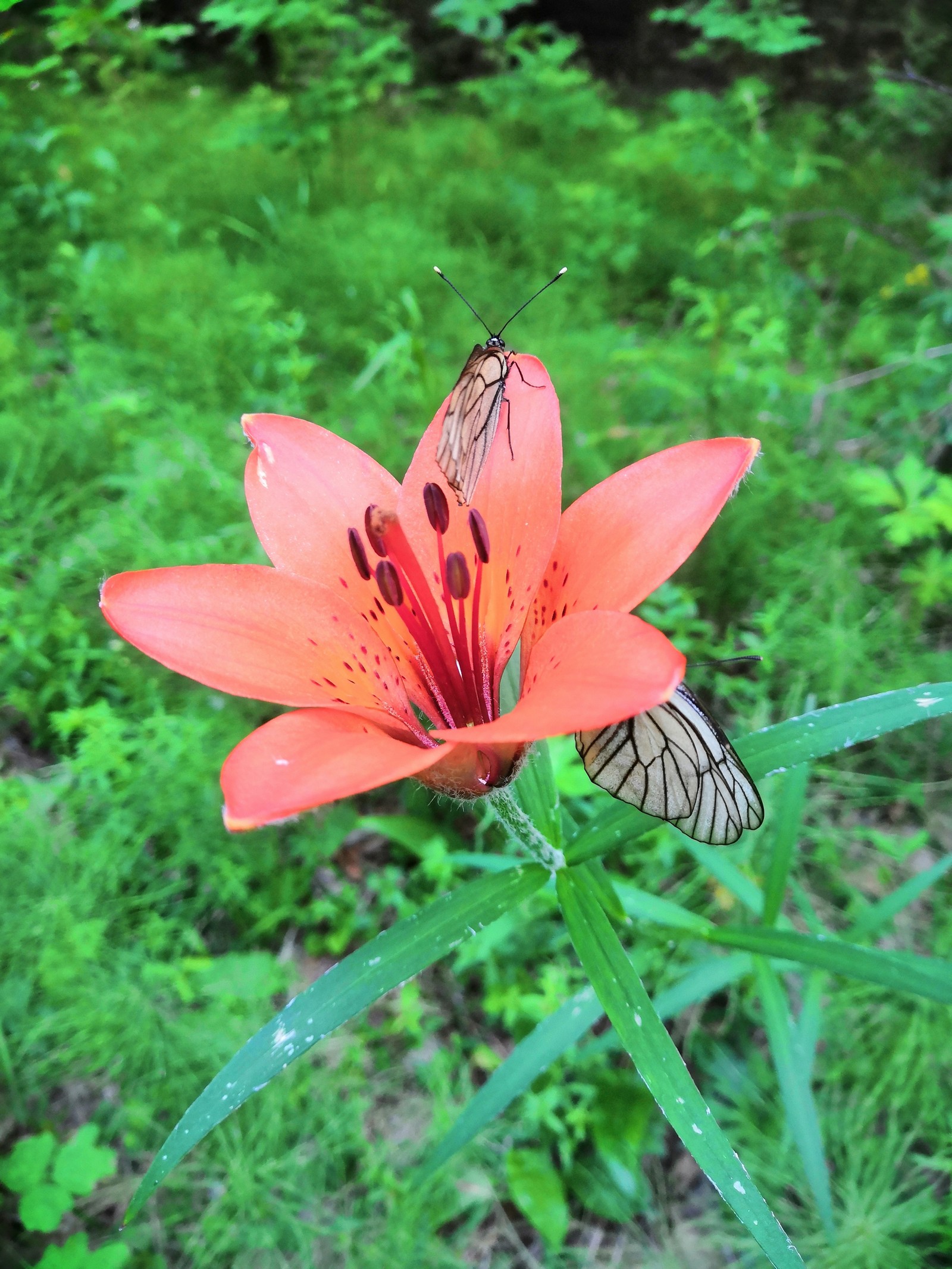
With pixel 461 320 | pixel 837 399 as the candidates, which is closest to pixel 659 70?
pixel 461 320

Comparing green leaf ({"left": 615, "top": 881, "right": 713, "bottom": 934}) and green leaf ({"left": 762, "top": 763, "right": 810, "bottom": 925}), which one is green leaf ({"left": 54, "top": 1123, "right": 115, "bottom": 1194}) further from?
green leaf ({"left": 762, "top": 763, "right": 810, "bottom": 925})

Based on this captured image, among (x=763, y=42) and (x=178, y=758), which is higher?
(x=763, y=42)

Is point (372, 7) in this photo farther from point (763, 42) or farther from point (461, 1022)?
point (461, 1022)

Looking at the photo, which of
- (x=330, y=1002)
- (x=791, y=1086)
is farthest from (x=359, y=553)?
(x=791, y=1086)

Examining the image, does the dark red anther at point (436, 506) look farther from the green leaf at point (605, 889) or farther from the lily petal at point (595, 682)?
the green leaf at point (605, 889)

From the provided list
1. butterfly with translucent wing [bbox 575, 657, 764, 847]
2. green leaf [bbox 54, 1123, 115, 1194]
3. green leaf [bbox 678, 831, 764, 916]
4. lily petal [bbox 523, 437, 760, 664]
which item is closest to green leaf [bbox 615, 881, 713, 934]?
green leaf [bbox 678, 831, 764, 916]

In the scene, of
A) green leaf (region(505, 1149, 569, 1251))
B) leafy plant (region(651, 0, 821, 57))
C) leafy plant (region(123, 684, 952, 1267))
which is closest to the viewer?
leafy plant (region(123, 684, 952, 1267))
